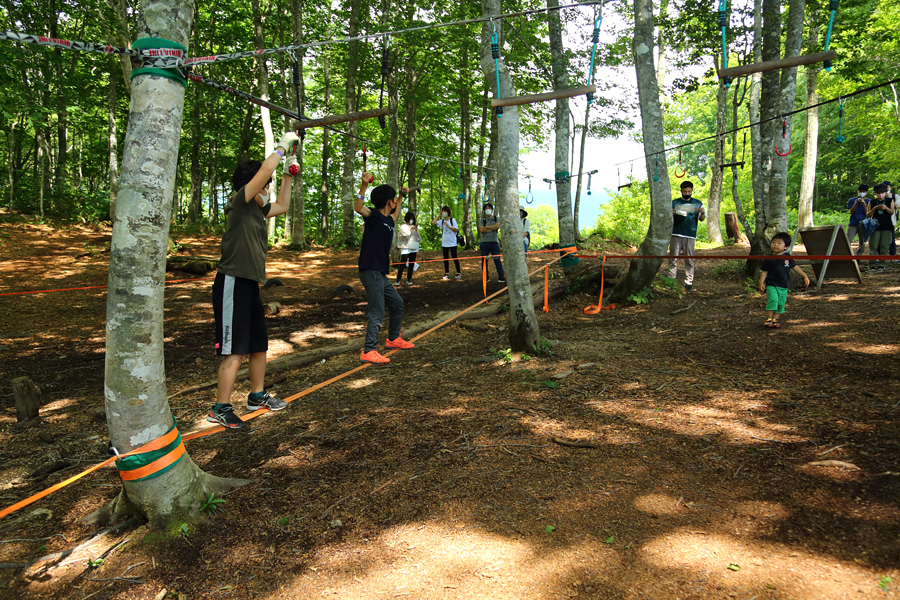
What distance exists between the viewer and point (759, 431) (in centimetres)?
341

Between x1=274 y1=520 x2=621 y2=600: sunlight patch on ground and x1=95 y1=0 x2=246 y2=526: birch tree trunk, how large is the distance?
1.09 m

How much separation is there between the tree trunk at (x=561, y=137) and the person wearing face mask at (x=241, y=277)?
7.30m

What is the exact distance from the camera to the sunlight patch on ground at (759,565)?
2025 millimetres

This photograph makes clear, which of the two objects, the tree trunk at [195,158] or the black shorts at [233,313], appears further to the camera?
the tree trunk at [195,158]

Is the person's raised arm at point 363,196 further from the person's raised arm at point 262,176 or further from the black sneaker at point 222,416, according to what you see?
the black sneaker at point 222,416

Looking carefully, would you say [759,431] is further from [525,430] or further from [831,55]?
[831,55]

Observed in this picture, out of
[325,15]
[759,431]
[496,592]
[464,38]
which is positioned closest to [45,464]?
[496,592]

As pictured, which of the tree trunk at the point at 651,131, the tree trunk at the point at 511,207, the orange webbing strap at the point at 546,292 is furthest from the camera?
the orange webbing strap at the point at 546,292

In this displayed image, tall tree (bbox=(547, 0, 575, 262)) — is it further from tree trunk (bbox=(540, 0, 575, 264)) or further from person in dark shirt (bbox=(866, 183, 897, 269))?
person in dark shirt (bbox=(866, 183, 897, 269))

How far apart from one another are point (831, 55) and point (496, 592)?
21.1 feet

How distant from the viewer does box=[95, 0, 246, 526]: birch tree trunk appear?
250cm

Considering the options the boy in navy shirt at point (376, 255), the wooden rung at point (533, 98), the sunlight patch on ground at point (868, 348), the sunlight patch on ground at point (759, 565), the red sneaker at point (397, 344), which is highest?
the wooden rung at point (533, 98)

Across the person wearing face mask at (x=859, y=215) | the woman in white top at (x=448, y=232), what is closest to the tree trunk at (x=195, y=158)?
the woman in white top at (x=448, y=232)

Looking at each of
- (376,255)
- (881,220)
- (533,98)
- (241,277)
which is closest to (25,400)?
(241,277)
